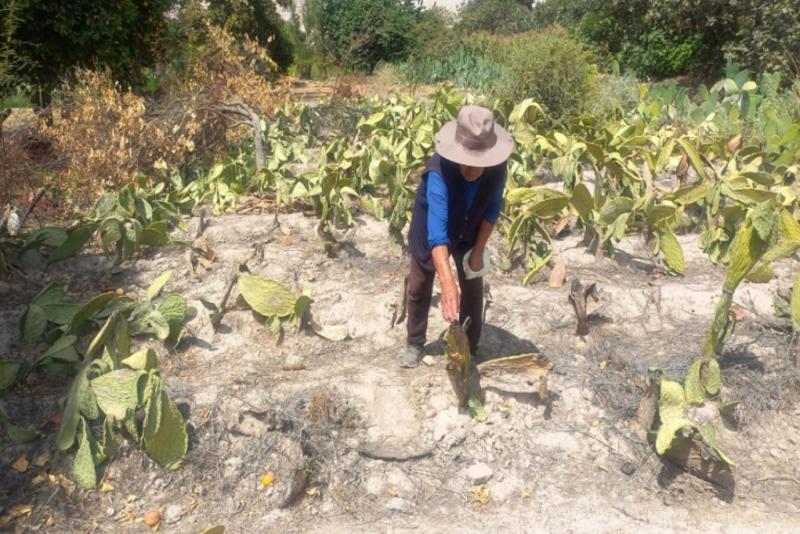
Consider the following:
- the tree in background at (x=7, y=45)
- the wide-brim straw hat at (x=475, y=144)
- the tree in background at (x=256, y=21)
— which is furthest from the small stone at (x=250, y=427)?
the tree in background at (x=256, y=21)

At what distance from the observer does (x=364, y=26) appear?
730 inches

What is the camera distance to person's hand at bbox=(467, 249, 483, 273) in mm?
3273

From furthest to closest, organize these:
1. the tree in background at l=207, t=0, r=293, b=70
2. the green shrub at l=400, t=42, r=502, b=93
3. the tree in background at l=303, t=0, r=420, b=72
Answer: the tree in background at l=303, t=0, r=420, b=72
the tree in background at l=207, t=0, r=293, b=70
the green shrub at l=400, t=42, r=502, b=93

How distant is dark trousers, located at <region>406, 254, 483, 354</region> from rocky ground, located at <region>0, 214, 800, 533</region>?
0.19 meters

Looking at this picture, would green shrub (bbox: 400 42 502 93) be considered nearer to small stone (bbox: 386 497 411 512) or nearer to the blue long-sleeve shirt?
the blue long-sleeve shirt

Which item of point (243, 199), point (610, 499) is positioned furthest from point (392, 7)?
point (610, 499)

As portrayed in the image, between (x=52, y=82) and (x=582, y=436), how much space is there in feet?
22.2

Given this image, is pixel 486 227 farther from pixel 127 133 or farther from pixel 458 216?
pixel 127 133

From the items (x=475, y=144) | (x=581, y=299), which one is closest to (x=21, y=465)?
(x=475, y=144)

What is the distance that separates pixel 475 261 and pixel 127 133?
3.48 metres

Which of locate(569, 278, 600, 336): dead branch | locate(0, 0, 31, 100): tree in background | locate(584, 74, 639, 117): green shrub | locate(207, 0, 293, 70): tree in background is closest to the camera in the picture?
locate(569, 278, 600, 336): dead branch

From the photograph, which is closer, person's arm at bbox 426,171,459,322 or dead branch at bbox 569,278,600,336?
person's arm at bbox 426,171,459,322

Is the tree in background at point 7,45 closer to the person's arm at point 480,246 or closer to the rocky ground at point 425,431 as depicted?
the rocky ground at point 425,431

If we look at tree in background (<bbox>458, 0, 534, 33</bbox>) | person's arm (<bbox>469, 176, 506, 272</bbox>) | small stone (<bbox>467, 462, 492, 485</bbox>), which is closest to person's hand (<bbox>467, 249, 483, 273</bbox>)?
person's arm (<bbox>469, 176, 506, 272</bbox>)
